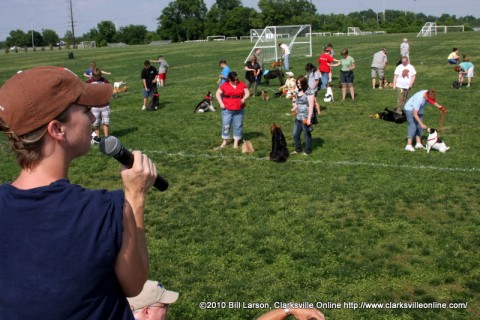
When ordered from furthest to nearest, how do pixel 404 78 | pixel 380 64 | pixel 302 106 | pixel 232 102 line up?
pixel 380 64 → pixel 404 78 → pixel 232 102 → pixel 302 106

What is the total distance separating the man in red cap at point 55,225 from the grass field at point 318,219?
301 millimetres

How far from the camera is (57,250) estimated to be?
66.4 inches

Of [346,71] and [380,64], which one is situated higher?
[380,64]

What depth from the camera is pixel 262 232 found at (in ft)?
24.4

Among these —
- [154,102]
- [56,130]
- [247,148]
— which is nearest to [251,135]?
[247,148]

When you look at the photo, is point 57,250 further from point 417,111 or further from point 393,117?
point 393,117

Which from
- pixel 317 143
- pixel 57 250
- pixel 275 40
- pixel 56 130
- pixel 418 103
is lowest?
pixel 317 143

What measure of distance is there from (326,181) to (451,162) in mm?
3006

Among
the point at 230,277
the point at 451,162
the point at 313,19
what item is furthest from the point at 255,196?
the point at 313,19

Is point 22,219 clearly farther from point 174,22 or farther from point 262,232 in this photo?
point 174,22

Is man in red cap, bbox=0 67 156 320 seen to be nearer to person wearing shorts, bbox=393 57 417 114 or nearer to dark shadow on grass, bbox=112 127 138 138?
dark shadow on grass, bbox=112 127 138 138

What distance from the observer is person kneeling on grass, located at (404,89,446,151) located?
10.9m

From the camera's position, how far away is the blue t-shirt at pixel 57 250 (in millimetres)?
1688

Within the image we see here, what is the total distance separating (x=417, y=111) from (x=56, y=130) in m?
10.5
